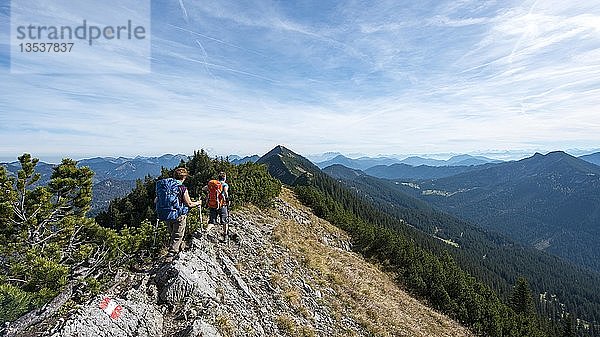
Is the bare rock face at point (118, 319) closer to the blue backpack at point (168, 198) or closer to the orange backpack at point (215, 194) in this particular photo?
the blue backpack at point (168, 198)

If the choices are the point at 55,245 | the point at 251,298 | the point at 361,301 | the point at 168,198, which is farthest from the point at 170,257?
the point at 361,301

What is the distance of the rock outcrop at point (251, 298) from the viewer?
32.7 ft

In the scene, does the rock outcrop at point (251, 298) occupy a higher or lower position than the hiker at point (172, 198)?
lower

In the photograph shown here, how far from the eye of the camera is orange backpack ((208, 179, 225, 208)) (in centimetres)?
1634

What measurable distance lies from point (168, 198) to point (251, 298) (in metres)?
5.27

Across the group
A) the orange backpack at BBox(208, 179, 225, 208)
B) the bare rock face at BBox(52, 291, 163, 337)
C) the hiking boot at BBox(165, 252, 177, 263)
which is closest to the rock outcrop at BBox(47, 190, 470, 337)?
the bare rock face at BBox(52, 291, 163, 337)

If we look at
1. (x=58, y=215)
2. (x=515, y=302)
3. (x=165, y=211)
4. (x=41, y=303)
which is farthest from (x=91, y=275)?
(x=515, y=302)

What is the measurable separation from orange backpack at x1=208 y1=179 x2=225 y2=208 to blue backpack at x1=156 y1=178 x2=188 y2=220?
147 inches

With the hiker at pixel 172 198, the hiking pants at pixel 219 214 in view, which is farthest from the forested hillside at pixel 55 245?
the hiker at pixel 172 198

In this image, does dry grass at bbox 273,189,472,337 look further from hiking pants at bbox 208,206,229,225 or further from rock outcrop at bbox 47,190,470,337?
hiking pants at bbox 208,206,229,225

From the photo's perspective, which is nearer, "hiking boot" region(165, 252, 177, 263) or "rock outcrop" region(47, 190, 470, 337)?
"rock outcrop" region(47, 190, 470, 337)

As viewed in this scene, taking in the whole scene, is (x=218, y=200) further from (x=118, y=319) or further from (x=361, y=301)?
(x=361, y=301)

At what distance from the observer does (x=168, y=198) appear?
40.6ft

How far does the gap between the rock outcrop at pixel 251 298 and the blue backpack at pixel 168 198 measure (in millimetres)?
1766
